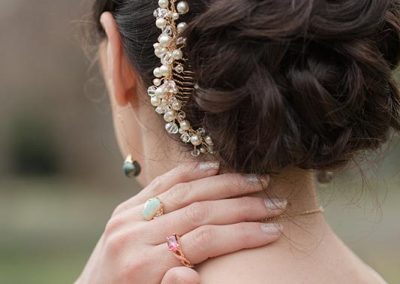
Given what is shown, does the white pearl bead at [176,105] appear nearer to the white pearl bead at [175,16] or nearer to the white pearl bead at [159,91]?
the white pearl bead at [159,91]

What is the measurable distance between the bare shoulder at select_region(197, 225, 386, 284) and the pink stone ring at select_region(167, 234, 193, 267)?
36 mm

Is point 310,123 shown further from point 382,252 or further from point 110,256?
point 382,252

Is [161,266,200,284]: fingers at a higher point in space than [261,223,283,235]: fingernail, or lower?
lower

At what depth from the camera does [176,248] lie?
2.11 metres

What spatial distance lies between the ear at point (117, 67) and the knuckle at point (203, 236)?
1.34ft

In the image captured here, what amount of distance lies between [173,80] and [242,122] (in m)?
0.21

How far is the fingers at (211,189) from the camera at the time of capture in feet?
6.73

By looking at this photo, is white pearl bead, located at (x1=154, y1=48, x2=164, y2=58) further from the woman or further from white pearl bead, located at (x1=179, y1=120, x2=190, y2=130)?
white pearl bead, located at (x1=179, y1=120, x2=190, y2=130)

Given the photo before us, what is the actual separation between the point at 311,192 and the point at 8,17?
57.4ft

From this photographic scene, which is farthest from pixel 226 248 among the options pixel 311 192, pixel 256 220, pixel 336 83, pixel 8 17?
pixel 8 17

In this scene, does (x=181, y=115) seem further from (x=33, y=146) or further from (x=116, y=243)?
(x=33, y=146)

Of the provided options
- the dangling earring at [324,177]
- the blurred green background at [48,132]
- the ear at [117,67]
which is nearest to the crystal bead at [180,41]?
the ear at [117,67]

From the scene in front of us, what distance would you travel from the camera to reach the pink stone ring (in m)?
2.09

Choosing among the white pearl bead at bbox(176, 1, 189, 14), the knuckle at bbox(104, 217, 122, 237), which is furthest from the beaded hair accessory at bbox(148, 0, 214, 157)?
the knuckle at bbox(104, 217, 122, 237)
